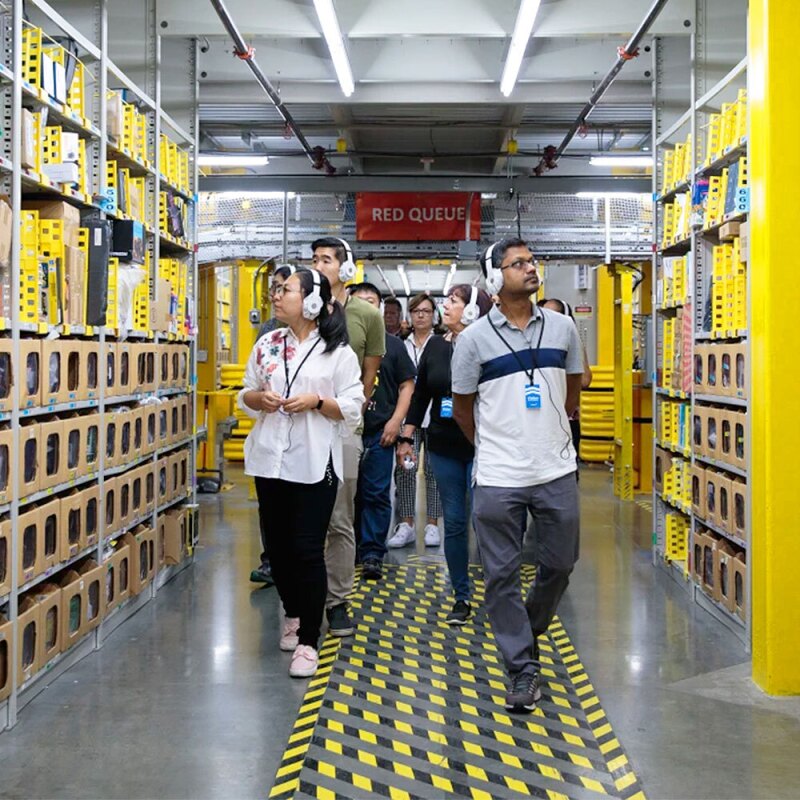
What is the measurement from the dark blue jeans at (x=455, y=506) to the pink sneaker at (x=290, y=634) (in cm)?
92

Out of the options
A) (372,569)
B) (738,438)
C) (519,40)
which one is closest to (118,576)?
(372,569)

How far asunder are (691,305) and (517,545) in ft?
9.47

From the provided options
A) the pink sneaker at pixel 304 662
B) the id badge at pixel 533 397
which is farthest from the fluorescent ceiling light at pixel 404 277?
the id badge at pixel 533 397

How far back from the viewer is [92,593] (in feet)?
15.3

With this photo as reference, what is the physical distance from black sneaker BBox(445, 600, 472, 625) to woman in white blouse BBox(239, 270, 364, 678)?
3.17 ft

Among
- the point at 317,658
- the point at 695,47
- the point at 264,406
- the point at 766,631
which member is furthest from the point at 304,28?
the point at 766,631

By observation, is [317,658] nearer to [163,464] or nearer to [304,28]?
[163,464]

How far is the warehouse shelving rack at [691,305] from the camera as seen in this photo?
17.4 feet

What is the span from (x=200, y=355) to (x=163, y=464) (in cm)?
468

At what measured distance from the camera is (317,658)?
4.35 m

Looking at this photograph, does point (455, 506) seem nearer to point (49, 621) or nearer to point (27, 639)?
point (49, 621)

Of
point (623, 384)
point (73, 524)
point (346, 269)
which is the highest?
point (346, 269)

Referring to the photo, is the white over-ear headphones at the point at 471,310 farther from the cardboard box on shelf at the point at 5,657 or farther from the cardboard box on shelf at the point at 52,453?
the cardboard box on shelf at the point at 5,657

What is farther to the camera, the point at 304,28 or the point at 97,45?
the point at 304,28
